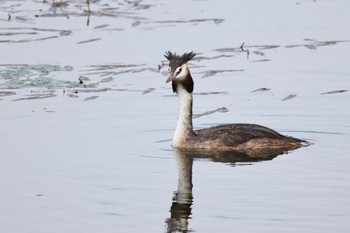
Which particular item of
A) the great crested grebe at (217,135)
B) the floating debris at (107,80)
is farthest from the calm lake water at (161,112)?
the great crested grebe at (217,135)

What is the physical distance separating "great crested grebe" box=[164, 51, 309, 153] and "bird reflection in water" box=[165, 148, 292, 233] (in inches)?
4.6

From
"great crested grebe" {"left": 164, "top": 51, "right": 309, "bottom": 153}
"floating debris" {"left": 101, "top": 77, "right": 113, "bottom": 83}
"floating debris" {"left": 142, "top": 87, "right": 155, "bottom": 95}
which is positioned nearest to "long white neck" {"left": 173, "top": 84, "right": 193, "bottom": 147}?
"great crested grebe" {"left": 164, "top": 51, "right": 309, "bottom": 153}

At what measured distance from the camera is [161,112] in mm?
20359

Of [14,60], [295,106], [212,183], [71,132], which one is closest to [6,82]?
[14,60]

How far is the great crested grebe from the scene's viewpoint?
1844cm

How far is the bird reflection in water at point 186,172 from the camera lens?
1435 centimetres

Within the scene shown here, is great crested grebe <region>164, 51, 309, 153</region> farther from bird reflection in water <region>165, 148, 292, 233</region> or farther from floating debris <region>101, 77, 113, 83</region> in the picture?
floating debris <region>101, 77, 113, 83</region>

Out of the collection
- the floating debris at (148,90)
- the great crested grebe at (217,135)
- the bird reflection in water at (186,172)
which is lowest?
the bird reflection in water at (186,172)

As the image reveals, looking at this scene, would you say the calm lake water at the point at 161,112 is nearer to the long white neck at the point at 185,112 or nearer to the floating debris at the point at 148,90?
the floating debris at the point at 148,90

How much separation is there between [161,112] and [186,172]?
341 cm

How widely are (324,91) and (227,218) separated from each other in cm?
721

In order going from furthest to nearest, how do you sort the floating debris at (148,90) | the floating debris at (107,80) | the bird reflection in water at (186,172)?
the floating debris at (107,80) < the floating debris at (148,90) < the bird reflection in water at (186,172)

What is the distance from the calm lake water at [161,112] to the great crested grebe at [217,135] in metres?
0.32

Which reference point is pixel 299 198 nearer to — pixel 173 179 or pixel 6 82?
pixel 173 179
